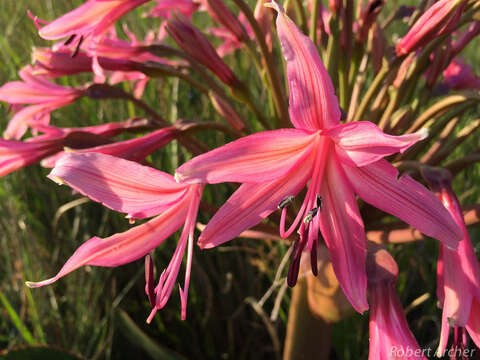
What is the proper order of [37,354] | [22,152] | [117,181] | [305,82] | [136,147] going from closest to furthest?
1. [305,82]
2. [117,181]
3. [136,147]
4. [22,152]
5. [37,354]

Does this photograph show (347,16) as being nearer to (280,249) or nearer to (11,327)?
(280,249)

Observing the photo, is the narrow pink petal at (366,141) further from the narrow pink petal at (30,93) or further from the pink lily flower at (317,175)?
the narrow pink petal at (30,93)

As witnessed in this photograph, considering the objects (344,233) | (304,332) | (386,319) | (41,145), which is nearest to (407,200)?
(344,233)

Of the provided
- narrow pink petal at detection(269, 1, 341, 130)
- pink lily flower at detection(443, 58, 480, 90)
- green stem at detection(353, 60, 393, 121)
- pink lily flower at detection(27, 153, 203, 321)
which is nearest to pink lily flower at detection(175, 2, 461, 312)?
narrow pink petal at detection(269, 1, 341, 130)

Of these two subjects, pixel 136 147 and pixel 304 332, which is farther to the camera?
pixel 304 332

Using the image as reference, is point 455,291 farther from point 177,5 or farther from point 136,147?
point 177,5

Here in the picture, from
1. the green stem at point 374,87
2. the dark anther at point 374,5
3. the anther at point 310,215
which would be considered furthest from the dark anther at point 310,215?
the dark anther at point 374,5
